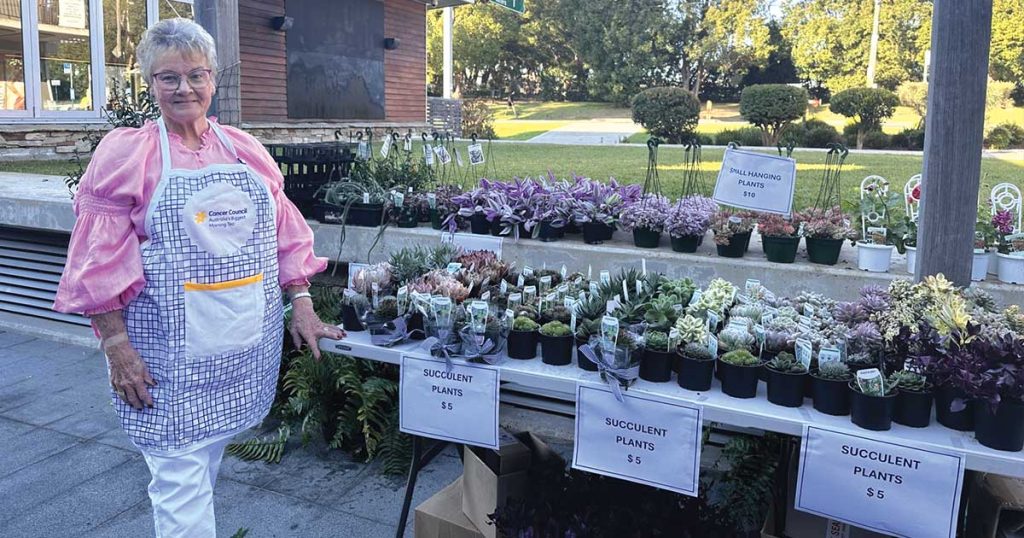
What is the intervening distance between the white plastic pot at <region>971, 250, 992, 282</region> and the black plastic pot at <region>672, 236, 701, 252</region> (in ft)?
3.79

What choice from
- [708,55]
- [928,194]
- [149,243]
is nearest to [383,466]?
[149,243]

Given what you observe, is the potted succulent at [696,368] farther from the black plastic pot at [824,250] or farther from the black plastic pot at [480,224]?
the black plastic pot at [480,224]

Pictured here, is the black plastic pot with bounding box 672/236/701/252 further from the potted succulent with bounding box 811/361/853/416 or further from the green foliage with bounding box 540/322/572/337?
the potted succulent with bounding box 811/361/853/416

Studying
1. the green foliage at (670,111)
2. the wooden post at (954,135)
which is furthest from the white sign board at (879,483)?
the green foliage at (670,111)

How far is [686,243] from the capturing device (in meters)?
3.65

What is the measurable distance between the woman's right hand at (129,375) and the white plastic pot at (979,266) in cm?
316

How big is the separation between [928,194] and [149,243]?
244cm

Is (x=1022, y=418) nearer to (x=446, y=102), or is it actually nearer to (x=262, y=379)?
(x=262, y=379)

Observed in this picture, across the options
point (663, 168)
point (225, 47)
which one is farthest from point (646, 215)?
point (663, 168)

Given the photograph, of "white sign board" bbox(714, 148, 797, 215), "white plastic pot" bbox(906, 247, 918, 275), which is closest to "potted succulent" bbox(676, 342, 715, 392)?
"white sign board" bbox(714, 148, 797, 215)

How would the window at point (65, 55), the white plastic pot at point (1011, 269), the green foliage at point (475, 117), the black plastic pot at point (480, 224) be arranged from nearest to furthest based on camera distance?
the white plastic pot at point (1011, 269), the black plastic pot at point (480, 224), the window at point (65, 55), the green foliage at point (475, 117)

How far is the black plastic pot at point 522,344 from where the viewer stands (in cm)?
243

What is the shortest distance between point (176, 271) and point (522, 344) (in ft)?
3.43

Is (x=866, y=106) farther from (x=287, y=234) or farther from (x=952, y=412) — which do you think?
(x=287, y=234)
